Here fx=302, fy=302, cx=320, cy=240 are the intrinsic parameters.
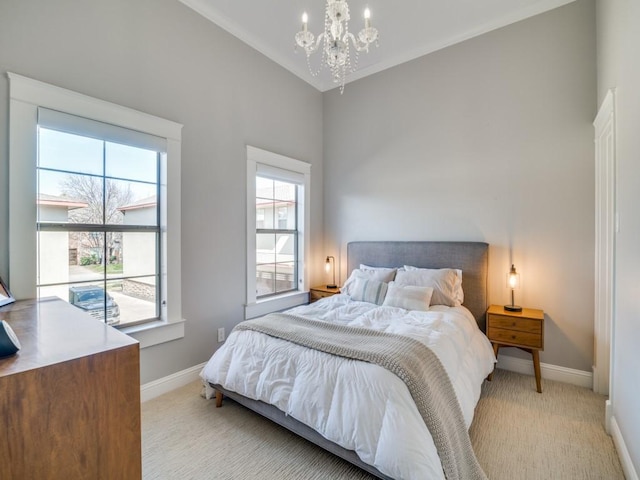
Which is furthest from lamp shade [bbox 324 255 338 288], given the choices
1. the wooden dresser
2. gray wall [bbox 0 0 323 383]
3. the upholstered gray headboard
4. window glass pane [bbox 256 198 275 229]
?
the wooden dresser

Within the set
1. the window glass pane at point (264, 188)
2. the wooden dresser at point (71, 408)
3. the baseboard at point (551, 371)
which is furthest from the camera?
the window glass pane at point (264, 188)

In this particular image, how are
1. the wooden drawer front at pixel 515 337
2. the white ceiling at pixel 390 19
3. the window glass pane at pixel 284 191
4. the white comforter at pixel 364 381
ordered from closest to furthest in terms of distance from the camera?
the white comforter at pixel 364 381
the wooden drawer front at pixel 515 337
the white ceiling at pixel 390 19
the window glass pane at pixel 284 191

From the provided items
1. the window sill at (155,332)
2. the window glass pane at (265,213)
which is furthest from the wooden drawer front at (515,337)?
the window sill at (155,332)

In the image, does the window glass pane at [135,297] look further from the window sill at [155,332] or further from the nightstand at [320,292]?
the nightstand at [320,292]

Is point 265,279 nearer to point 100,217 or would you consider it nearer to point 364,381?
point 100,217

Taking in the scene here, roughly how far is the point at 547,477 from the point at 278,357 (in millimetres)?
→ 1637

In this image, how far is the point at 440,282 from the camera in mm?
2904

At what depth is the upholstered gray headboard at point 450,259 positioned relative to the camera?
9.82 ft

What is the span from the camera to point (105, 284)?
2320mm

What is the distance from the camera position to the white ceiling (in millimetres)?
2748

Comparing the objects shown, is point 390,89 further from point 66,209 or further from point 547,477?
point 547,477

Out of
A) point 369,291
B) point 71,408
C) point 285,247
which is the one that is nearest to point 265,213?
point 285,247

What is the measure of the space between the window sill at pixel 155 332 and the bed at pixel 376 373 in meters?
0.52

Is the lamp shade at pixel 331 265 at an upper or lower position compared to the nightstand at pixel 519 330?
upper
